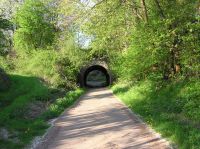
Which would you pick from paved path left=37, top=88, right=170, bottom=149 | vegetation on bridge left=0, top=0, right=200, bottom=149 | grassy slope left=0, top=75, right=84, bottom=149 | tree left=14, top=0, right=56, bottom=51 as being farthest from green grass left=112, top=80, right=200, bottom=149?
tree left=14, top=0, right=56, bottom=51

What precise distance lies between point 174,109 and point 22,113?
6849 millimetres

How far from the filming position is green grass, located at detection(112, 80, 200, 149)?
10008mm

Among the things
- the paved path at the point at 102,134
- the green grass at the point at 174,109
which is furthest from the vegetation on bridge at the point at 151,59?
the paved path at the point at 102,134

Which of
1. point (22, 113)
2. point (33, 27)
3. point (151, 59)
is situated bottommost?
point (22, 113)

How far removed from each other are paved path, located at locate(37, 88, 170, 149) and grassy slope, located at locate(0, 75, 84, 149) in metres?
0.71

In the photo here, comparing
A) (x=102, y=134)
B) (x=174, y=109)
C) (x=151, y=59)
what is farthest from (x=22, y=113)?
(x=174, y=109)

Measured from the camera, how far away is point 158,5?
60.1ft

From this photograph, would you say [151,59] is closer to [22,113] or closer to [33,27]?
[22,113]

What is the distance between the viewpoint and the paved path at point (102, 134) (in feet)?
34.8

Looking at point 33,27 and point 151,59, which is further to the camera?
point 33,27

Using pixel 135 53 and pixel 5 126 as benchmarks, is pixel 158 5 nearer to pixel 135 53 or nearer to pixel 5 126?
pixel 135 53

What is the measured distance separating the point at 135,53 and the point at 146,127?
671 cm

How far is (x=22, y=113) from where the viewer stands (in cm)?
1725

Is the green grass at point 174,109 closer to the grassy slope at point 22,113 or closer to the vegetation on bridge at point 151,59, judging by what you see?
the vegetation on bridge at point 151,59
